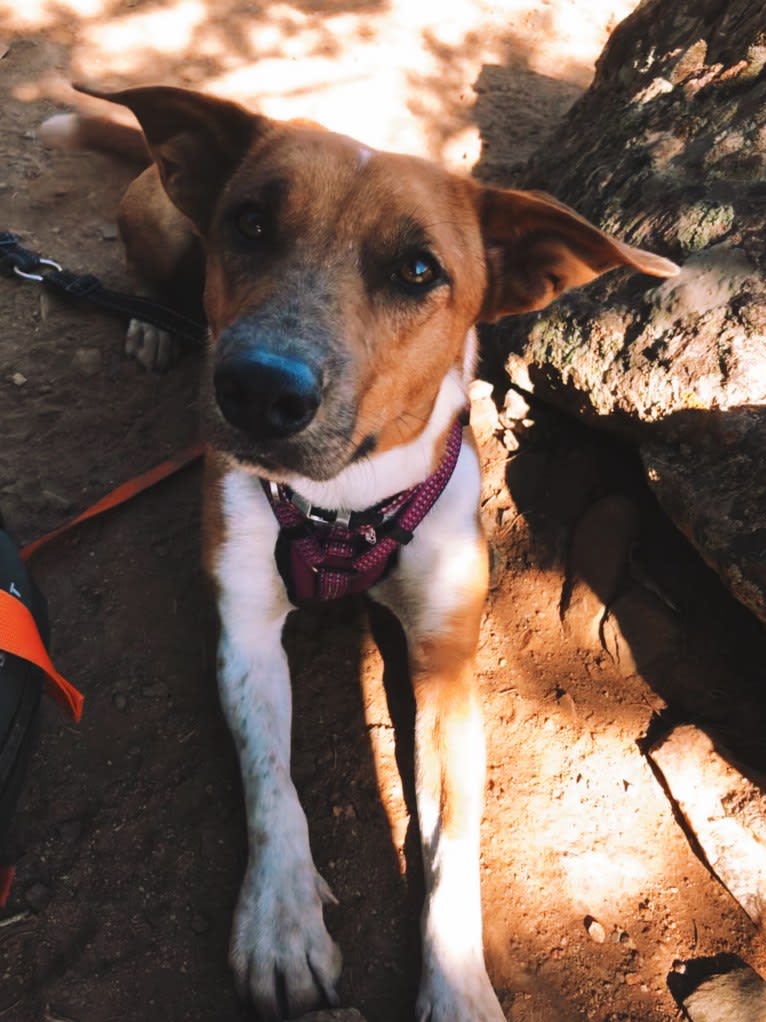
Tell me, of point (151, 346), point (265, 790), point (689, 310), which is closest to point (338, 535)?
point (265, 790)

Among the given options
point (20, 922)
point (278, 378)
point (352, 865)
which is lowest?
point (20, 922)

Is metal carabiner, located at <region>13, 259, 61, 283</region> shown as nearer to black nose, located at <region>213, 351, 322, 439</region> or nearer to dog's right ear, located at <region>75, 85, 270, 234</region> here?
dog's right ear, located at <region>75, 85, 270, 234</region>

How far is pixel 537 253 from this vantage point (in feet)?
8.18

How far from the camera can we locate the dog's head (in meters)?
1.94

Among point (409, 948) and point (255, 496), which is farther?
point (255, 496)

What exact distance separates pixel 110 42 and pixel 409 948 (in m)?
6.60

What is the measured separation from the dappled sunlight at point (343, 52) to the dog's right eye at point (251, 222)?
140 inches

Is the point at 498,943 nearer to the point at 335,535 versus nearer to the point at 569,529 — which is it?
the point at 335,535

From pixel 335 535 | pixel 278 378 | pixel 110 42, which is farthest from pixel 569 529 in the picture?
pixel 110 42

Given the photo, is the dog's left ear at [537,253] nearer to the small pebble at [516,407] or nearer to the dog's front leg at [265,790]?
the small pebble at [516,407]

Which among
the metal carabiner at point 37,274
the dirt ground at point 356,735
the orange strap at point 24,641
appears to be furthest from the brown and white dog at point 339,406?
the metal carabiner at point 37,274

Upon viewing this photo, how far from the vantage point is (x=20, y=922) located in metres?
2.19

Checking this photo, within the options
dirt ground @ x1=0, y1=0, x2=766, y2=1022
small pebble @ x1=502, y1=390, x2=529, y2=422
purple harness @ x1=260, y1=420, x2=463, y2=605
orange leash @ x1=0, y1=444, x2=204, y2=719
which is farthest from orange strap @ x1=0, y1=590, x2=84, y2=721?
small pebble @ x1=502, y1=390, x2=529, y2=422

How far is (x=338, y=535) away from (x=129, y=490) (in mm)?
1066
